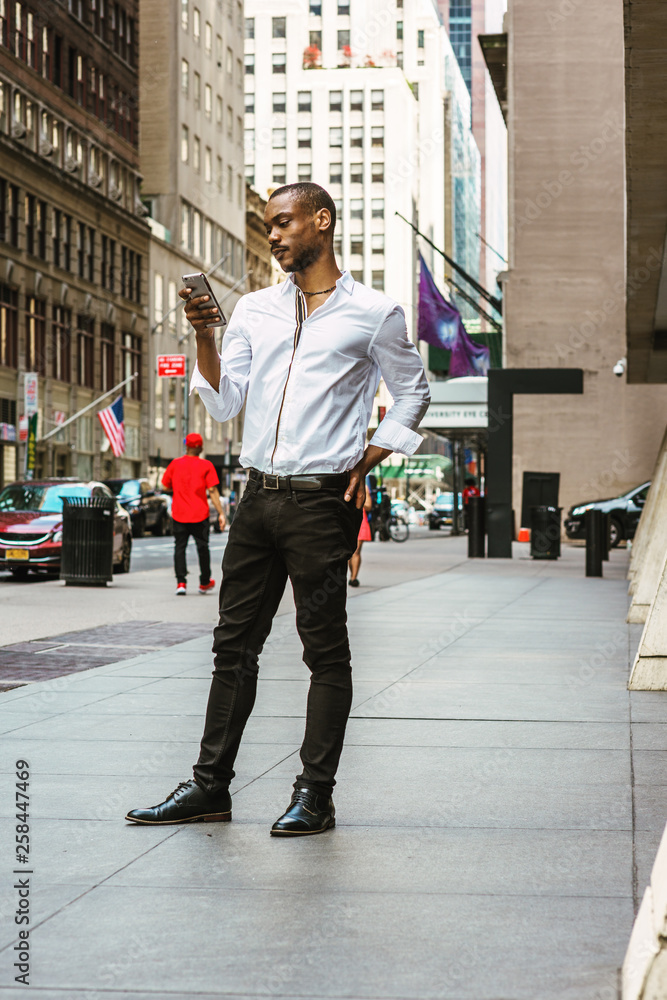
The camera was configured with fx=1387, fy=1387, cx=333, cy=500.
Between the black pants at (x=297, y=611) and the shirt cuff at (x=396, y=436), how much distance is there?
26 cm

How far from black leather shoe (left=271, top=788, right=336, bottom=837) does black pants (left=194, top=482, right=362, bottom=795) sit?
4 centimetres

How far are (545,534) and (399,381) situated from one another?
866 inches

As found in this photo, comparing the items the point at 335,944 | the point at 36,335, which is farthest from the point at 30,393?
the point at 335,944

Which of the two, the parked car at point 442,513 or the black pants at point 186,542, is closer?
the black pants at point 186,542

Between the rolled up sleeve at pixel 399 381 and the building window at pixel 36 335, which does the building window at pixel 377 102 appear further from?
the rolled up sleeve at pixel 399 381

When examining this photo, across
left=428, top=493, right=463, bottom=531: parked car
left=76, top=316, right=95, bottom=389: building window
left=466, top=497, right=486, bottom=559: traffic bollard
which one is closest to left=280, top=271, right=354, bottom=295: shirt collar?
left=466, top=497, right=486, bottom=559: traffic bollard

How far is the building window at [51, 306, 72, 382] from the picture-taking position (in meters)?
56.6

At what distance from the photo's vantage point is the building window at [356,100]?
130625 mm

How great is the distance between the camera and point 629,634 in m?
11.5

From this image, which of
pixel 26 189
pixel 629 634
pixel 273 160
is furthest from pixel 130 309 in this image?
pixel 273 160

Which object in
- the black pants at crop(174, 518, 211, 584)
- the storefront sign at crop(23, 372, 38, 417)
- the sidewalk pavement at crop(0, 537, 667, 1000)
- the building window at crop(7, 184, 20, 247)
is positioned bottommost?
the sidewalk pavement at crop(0, 537, 667, 1000)

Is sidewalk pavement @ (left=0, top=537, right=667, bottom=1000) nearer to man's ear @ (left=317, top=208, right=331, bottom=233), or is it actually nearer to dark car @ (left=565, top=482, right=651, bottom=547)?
man's ear @ (left=317, top=208, right=331, bottom=233)

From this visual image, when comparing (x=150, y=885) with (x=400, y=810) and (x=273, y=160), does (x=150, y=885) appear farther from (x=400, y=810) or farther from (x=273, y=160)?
(x=273, y=160)

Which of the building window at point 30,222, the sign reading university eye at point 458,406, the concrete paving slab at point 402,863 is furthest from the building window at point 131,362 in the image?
the concrete paving slab at point 402,863
